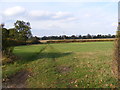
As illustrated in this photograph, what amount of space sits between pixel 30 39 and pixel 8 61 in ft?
208

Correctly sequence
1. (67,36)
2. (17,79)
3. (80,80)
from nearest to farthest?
(80,80) → (17,79) → (67,36)

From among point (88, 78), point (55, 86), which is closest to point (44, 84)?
point (55, 86)

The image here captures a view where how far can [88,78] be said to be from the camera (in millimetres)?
6746

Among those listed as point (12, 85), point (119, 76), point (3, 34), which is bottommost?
point (12, 85)

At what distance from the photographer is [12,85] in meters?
6.74

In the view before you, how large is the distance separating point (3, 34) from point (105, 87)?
1004cm

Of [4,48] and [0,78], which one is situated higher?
[4,48]

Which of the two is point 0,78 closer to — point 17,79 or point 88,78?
point 17,79

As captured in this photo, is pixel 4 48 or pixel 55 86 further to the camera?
pixel 4 48

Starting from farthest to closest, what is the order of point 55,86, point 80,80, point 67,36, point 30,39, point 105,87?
point 67,36 → point 30,39 → point 80,80 → point 55,86 → point 105,87

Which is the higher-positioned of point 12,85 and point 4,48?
point 4,48

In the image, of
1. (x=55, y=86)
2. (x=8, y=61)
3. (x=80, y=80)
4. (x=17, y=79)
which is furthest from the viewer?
(x=8, y=61)

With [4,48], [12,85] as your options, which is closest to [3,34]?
[4,48]

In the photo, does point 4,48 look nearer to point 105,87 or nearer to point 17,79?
point 17,79
